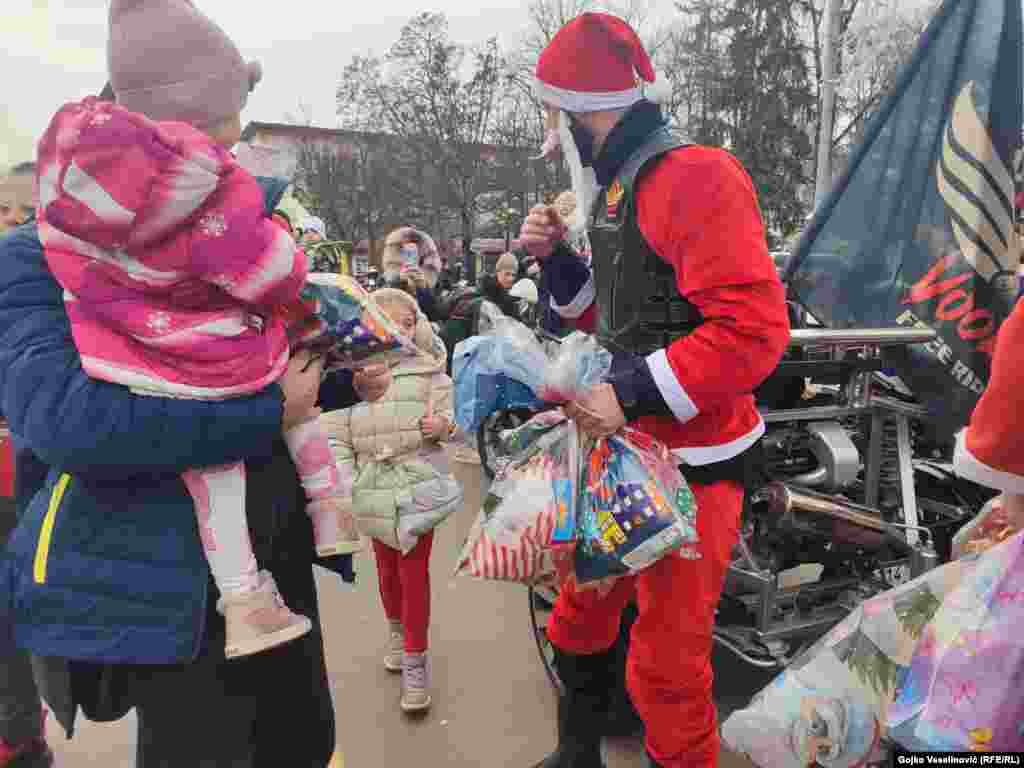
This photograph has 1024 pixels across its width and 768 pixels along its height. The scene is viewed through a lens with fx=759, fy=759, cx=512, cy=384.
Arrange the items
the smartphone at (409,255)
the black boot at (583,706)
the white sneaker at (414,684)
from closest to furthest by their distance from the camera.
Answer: the black boot at (583,706), the white sneaker at (414,684), the smartphone at (409,255)

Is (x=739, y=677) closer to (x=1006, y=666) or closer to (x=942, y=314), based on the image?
(x=942, y=314)

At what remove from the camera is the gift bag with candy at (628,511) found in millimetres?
1779

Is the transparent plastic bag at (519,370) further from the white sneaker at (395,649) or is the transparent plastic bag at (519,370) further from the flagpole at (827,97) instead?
the flagpole at (827,97)

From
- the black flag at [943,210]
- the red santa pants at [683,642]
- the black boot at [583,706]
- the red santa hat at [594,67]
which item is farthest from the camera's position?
the black flag at [943,210]

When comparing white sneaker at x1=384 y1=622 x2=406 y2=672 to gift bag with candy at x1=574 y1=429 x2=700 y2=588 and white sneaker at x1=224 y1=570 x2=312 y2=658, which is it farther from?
white sneaker at x1=224 y1=570 x2=312 y2=658

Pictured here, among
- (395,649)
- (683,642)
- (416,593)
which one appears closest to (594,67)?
(683,642)

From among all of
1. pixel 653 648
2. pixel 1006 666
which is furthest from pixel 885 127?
pixel 1006 666

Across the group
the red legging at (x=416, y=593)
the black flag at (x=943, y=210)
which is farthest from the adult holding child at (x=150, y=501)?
the black flag at (x=943, y=210)

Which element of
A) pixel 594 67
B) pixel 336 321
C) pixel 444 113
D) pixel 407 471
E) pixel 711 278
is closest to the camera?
pixel 336 321

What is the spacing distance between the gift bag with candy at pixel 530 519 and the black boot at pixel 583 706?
0.55 m

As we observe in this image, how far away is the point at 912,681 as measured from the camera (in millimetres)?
1238

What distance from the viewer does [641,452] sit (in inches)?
74.5

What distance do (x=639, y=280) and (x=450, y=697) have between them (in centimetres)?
198

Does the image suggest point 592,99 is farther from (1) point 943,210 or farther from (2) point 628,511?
(1) point 943,210
